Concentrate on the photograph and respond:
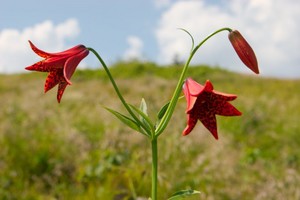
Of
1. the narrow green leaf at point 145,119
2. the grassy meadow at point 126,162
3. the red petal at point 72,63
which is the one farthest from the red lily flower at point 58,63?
the grassy meadow at point 126,162

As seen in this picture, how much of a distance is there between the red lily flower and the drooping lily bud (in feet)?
1.12

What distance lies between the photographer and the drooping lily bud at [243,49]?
4.04 ft

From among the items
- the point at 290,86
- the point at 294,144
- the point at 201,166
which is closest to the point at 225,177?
the point at 201,166

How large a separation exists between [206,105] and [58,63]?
34 centimetres

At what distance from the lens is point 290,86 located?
1417 centimetres

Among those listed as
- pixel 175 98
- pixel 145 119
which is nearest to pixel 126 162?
pixel 145 119

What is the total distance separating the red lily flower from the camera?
1177 mm

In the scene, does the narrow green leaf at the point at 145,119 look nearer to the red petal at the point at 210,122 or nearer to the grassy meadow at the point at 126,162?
the red petal at the point at 210,122

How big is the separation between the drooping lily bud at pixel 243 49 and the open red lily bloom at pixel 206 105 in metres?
0.13

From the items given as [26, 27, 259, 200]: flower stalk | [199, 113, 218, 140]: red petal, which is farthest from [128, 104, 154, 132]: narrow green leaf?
[199, 113, 218, 140]: red petal

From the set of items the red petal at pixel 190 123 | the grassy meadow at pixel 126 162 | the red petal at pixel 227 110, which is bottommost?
the grassy meadow at pixel 126 162

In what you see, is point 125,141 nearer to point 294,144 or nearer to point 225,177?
point 225,177

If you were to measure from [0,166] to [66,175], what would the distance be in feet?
1.49

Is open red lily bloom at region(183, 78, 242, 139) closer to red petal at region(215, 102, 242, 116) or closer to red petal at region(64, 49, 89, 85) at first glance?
red petal at region(215, 102, 242, 116)
